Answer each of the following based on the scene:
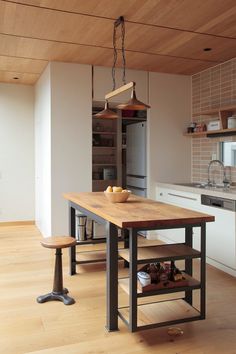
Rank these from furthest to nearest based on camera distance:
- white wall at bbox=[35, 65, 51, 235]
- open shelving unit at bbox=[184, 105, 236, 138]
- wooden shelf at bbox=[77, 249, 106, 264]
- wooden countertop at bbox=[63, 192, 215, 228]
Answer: white wall at bbox=[35, 65, 51, 235] < open shelving unit at bbox=[184, 105, 236, 138] < wooden shelf at bbox=[77, 249, 106, 264] < wooden countertop at bbox=[63, 192, 215, 228]

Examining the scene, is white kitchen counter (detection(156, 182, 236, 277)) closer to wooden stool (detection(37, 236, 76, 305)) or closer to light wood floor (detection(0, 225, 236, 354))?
light wood floor (detection(0, 225, 236, 354))

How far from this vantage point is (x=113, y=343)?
2.38 meters

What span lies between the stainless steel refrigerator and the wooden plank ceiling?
1.04 meters

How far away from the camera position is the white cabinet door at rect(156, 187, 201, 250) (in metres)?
4.30

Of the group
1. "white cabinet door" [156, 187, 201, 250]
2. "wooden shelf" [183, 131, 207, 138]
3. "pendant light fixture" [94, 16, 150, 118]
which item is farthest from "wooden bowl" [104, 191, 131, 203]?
"wooden shelf" [183, 131, 207, 138]

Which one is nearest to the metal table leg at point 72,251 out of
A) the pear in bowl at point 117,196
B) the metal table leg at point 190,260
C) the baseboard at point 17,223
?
the pear in bowl at point 117,196

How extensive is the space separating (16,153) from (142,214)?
4.53 m

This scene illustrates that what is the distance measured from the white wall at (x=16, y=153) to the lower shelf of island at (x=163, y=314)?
171 inches

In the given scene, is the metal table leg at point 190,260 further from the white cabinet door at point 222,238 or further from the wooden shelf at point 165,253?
the white cabinet door at point 222,238

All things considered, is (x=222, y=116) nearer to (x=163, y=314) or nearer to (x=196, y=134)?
(x=196, y=134)

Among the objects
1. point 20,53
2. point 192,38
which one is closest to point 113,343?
point 192,38

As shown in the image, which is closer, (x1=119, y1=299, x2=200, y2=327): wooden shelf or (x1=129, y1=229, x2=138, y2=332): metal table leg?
(x1=129, y1=229, x2=138, y2=332): metal table leg

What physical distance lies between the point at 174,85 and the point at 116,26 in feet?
7.31

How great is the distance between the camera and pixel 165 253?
2.46m
